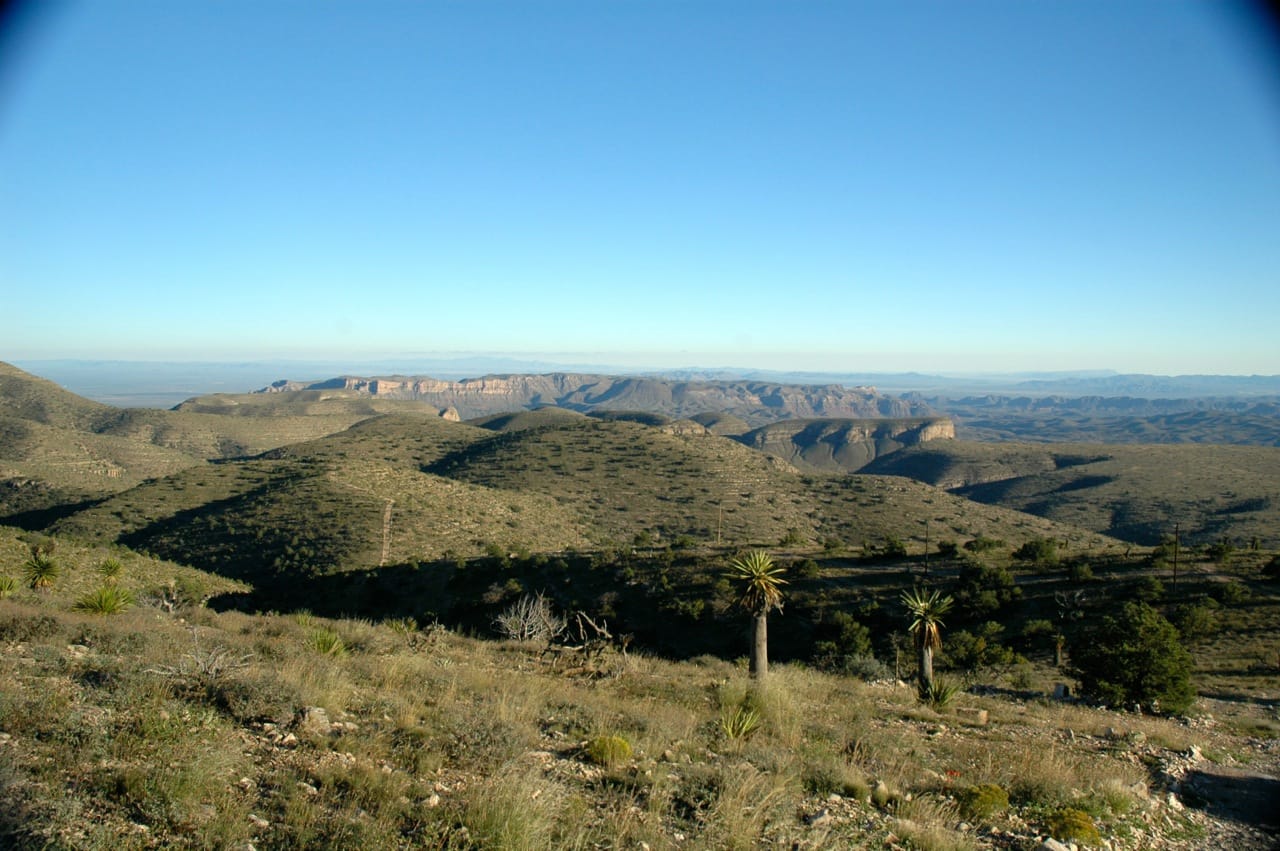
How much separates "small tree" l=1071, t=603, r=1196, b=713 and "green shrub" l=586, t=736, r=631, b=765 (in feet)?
45.7

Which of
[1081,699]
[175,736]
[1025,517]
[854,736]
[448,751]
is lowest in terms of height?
[1025,517]

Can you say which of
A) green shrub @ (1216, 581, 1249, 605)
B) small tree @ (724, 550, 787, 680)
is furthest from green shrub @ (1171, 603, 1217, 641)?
small tree @ (724, 550, 787, 680)

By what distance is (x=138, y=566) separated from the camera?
3006 centimetres

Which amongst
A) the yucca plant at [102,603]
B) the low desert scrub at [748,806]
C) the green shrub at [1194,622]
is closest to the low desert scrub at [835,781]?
the low desert scrub at [748,806]

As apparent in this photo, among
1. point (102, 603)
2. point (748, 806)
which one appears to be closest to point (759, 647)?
point (748, 806)

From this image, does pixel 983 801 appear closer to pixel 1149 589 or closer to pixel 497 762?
pixel 497 762

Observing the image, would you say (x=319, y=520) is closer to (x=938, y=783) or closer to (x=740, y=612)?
(x=740, y=612)

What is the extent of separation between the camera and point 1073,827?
6176 millimetres

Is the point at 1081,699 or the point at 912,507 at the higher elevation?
the point at 1081,699

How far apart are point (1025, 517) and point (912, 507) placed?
1611 cm

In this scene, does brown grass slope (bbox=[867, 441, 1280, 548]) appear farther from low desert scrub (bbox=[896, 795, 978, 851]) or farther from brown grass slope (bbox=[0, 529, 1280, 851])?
low desert scrub (bbox=[896, 795, 978, 851])

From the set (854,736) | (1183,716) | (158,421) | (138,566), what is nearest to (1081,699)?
(1183,716)

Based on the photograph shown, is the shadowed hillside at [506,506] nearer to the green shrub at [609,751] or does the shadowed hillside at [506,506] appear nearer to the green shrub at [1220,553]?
the green shrub at [1220,553]

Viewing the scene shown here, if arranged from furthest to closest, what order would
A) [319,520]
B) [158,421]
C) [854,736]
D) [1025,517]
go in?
[158,421], [1025,517], [319,520], [854,736]
